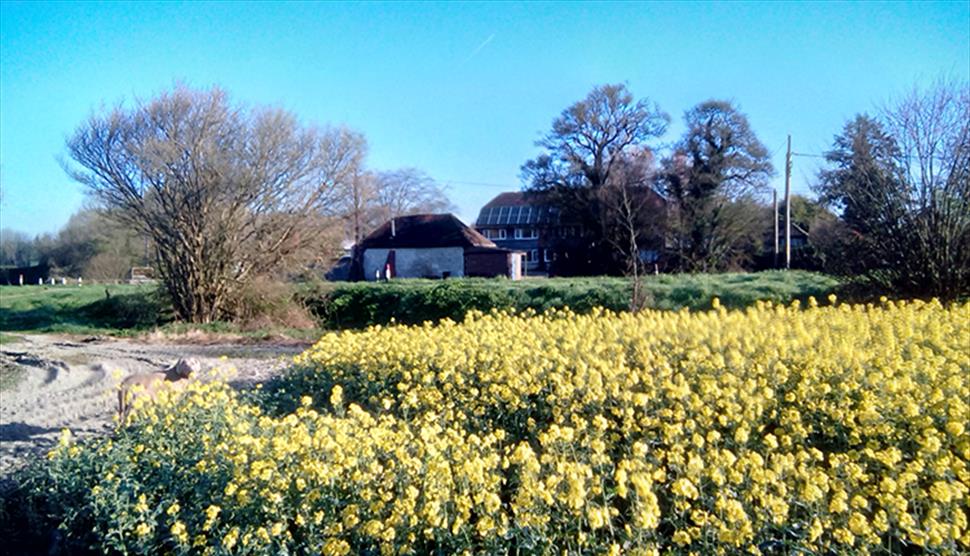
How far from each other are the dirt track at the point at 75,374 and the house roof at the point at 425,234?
24.5m

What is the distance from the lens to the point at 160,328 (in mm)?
19062

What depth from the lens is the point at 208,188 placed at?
1931 cm

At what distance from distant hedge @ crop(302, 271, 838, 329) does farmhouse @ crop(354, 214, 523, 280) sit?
702 inches

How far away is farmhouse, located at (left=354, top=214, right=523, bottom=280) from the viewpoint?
4025cm

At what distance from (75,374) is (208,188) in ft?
30.2

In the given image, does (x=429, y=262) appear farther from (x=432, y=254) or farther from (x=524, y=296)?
(x=524, y=296)

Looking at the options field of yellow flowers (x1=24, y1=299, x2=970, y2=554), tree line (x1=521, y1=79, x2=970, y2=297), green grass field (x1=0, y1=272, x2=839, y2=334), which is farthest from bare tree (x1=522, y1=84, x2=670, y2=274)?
field of yellow flowers (x1=24, y1=299, x2=970, y2=554)

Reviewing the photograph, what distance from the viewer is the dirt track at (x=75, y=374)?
674cm

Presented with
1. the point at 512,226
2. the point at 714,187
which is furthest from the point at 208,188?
the point at 512,226

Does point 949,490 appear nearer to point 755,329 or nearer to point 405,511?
point 405,511

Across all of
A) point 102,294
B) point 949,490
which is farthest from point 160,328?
point 949,490

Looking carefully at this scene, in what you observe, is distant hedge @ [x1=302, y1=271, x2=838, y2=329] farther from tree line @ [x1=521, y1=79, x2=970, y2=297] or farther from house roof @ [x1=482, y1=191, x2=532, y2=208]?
house roof @ [x1=482, y1=191, x2=532, y2=208]

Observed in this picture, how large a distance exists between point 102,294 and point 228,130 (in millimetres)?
8792

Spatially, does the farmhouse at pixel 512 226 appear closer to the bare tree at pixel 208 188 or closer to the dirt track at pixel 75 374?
the bare tree at pixel 208 188
